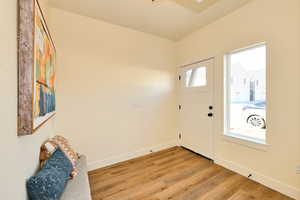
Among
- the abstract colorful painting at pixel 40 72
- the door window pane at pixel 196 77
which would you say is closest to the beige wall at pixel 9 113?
the abstract colorful painting at pixel 40 72

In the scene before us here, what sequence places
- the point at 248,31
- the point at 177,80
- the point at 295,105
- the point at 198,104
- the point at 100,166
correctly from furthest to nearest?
the point at 177,80
the point at 198,104
the point at 100,166
the point at 248,31
the point at 295,105

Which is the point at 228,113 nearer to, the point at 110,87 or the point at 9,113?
the point at 110,87

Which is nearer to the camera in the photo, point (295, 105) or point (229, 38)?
point (295, 105)

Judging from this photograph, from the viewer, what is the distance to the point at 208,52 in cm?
276

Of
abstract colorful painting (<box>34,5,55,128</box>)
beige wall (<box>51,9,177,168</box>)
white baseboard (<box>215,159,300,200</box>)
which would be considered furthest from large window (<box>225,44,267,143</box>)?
abstract colorful painting (<box>34,5,55,128</box>)

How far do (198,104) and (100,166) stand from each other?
2.44 m

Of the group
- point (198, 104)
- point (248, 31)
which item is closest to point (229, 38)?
point (248, 31)

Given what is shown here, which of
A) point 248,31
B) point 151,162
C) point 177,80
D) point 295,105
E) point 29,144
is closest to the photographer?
point 29,144

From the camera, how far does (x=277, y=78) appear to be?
1.85 metres

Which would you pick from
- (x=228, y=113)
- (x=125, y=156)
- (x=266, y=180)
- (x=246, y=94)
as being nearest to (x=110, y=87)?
(x=125, y=156)

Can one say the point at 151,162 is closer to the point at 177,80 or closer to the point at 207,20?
the point at 177,80

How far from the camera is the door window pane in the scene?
2949mm

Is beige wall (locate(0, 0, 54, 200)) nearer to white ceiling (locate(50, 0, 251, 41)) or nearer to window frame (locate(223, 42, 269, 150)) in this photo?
white ceiling (locate(50, 0, 251, 41))

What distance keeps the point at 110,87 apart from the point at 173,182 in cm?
203
